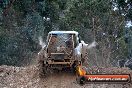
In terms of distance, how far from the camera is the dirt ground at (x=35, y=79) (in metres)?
16.6

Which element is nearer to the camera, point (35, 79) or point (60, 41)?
point (35, 79)

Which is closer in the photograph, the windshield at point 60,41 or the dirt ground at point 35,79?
the dirt ground at point 35,79

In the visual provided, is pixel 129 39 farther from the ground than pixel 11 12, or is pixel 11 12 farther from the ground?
pixel 11 12

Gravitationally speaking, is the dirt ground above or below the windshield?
below

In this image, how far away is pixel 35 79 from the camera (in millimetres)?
17984

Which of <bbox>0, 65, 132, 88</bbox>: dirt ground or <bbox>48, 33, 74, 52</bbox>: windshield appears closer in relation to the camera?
<bbox>0, 65, 132, 88</bbox>: dirt ground

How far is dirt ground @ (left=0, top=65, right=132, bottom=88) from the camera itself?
16552 millimetres

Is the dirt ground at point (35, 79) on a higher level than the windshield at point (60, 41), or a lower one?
lower

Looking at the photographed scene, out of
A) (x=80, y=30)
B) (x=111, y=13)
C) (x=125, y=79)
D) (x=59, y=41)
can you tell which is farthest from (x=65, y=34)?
(x=80, y=30)

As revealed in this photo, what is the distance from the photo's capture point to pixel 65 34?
1912 cm

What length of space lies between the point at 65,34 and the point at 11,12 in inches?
800

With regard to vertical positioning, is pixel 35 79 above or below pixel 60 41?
below

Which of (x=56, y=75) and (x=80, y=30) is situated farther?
(x=80, y=30)

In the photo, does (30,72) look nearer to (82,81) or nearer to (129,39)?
(82,81)
